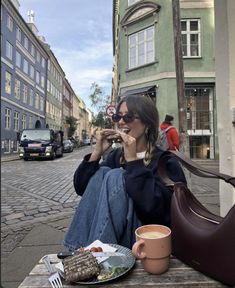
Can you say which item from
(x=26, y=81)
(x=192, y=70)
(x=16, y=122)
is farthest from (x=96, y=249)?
(x=26, y=81)

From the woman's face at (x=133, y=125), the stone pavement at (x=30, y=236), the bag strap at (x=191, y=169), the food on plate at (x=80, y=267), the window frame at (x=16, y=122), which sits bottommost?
the stone pavement at (x=30, y=236)

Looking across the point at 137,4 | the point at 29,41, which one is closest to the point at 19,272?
the point at 137,4

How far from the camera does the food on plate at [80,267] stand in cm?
115

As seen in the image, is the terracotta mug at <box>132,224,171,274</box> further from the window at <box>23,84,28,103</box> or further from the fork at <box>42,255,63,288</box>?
the window at <box>23,84,28,103</box>

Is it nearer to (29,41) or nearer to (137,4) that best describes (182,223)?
(137,4)

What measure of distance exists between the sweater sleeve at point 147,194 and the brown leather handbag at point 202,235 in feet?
0.80

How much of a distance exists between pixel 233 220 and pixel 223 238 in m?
0.08

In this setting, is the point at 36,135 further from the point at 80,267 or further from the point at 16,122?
the point at 80,267

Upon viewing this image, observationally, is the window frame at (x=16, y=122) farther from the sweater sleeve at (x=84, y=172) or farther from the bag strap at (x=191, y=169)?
the bag strap at (x=191, y=169)

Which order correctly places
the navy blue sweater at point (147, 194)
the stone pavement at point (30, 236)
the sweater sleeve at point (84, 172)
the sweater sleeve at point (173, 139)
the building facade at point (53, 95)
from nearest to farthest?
the navy blue sweater at point (147, 194) < the sweater sleeve at point (84, 172) < the stone pavement at point (30, 236) < the sweater sleeve at point (173, 139) < the building facade at point (53, 95)

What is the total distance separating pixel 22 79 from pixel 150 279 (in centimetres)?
3579

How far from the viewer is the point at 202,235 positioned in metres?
1.17

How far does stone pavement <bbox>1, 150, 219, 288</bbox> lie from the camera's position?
3.48m

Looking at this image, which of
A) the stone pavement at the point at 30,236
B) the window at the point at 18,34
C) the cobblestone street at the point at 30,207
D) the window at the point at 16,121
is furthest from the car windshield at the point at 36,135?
the stone pavement at the point at 30,236
